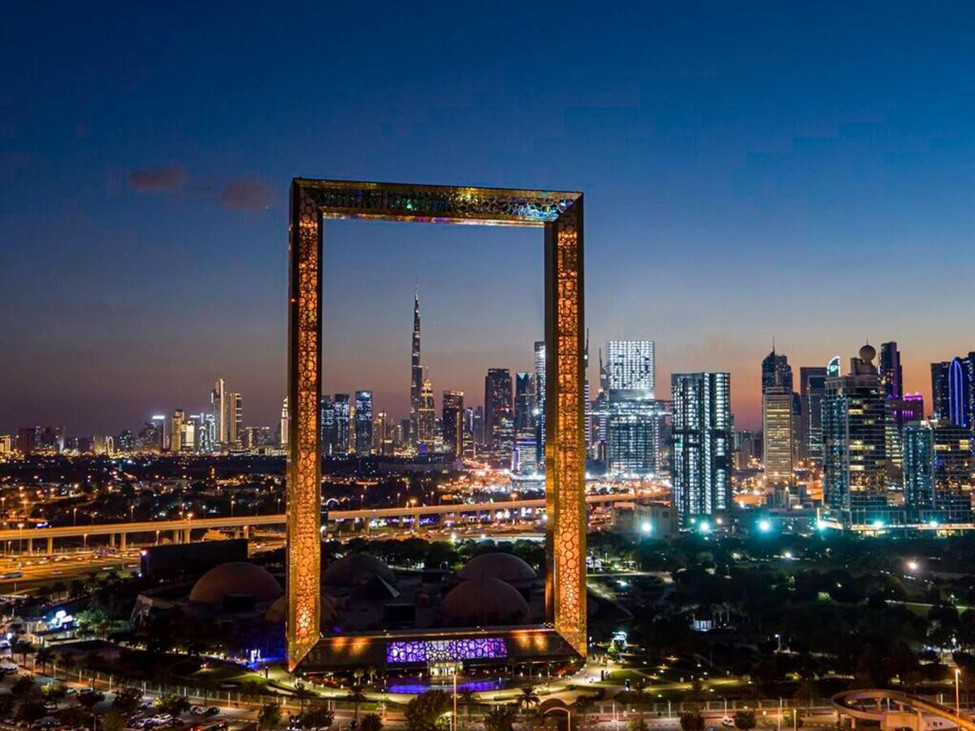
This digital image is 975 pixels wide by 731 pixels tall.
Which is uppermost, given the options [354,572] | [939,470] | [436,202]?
[436,202]

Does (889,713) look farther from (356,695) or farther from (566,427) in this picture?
(356,695)

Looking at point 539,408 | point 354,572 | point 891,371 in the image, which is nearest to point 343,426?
point 539,408

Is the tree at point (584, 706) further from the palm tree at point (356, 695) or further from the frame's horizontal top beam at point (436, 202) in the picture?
the frame's horizontal top beam at point (436, 202)

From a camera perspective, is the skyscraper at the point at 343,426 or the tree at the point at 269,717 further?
the skyscraper at the point at 343,426

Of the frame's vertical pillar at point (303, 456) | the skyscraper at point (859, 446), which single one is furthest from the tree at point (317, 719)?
the skyscraper at point (859, 446)

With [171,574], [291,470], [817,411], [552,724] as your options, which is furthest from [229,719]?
[817,411]

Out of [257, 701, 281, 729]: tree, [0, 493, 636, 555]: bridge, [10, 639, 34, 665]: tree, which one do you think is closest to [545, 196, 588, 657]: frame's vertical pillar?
[257, 701, 281, 729]: tree

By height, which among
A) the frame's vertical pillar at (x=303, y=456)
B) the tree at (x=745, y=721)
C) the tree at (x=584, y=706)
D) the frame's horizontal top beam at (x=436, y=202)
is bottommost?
the tree at (x=584, y=706)
